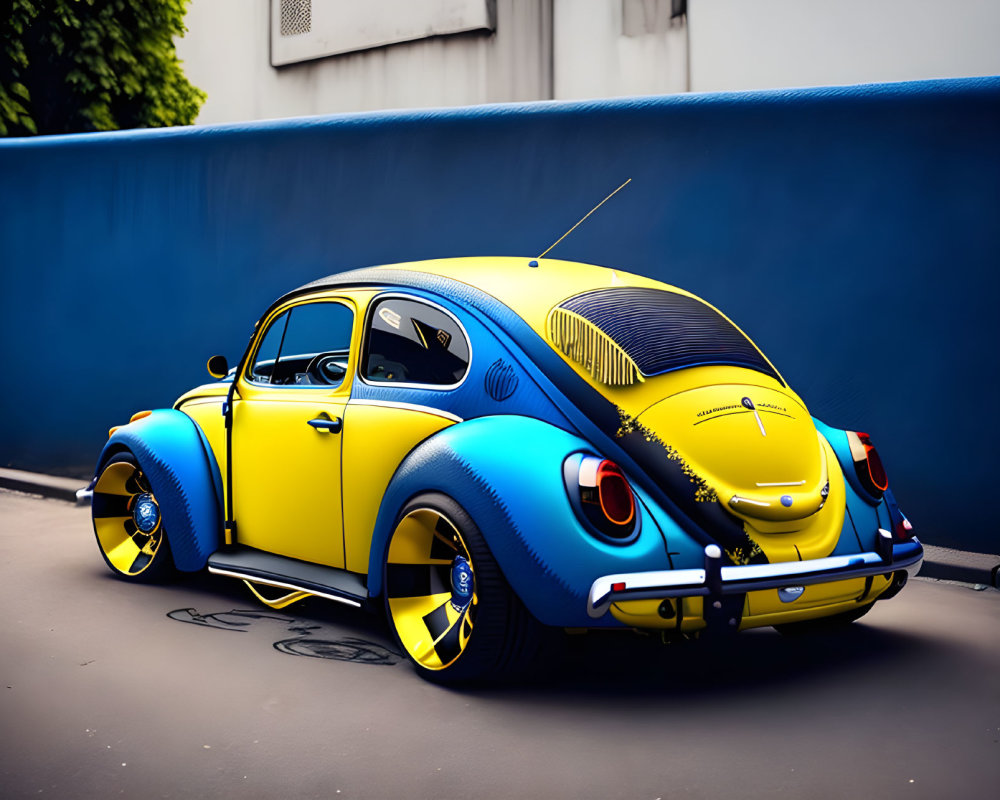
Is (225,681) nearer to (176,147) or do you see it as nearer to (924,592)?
(924,592)

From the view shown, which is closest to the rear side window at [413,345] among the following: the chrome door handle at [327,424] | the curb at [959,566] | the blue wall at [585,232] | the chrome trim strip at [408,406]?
the chrome trim strip at [408,406]

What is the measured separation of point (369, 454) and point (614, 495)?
3.90 ft

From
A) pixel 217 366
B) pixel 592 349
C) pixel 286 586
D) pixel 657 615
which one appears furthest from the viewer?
pixel 217 366

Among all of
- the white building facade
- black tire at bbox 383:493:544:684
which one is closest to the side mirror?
black tire at bbox 383:493:544:684

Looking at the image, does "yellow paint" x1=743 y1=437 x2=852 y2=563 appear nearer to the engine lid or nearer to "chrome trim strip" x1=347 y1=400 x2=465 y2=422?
the engine lid

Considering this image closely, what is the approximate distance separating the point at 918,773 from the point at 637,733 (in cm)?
87

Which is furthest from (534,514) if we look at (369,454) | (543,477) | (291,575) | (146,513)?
(146,513)

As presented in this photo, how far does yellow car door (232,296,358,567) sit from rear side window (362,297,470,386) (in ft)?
0.42

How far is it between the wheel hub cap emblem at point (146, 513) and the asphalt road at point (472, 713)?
1.71 ft

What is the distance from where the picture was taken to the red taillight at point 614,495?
3.53 metres

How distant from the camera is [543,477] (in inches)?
140

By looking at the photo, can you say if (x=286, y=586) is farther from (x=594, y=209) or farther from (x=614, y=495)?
(x=594, y=209)

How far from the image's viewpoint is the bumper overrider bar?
338 cm

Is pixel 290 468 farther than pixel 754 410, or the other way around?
pixel 290 468
